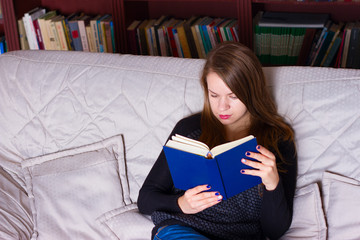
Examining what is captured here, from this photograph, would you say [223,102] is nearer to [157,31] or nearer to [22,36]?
[157,31]

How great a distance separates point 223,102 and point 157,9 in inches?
68.1

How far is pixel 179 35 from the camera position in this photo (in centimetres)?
280

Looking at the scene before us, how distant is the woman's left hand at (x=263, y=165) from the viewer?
4.29 feet

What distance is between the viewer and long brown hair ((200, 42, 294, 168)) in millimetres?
1451

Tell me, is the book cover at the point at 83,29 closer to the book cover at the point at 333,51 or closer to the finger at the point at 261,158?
the book cover at the point at 333,51

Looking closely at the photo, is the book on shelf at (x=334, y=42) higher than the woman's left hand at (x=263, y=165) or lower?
lower

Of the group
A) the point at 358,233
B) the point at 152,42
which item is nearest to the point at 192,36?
the point at 152,42

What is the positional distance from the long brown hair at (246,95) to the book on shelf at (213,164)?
0.21 metres

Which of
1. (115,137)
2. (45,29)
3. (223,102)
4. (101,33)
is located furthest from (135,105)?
(45,29)

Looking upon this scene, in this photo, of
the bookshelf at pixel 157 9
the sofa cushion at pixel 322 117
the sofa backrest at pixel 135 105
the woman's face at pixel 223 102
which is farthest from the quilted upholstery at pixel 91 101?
the bookshelf at pixel 157 9

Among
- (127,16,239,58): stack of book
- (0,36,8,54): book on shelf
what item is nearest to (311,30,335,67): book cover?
(127,16,239,58): stack of book

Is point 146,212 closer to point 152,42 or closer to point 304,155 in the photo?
point 304,155

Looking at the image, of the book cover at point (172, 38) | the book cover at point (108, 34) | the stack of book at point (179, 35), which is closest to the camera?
the stack of book at point (179, 35)

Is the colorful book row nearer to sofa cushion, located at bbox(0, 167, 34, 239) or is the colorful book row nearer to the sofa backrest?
the sofa backrest
